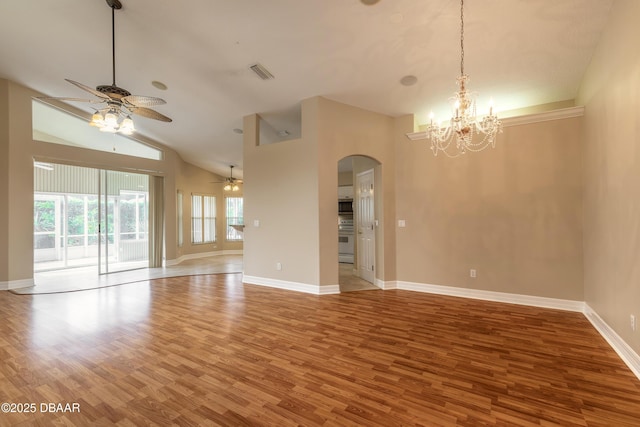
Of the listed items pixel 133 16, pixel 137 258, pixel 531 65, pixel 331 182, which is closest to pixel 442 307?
pixel 331 182

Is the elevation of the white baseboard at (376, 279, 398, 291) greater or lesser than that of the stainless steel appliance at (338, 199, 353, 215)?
lesser

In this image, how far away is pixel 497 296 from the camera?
13.9 feet

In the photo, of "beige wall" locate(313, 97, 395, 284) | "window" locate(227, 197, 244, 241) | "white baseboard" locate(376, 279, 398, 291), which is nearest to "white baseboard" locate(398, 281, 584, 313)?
"white baseboard" locate(376, 279, 398, 291)

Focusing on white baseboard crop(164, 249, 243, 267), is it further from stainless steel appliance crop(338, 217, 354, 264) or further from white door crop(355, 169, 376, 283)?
white door crop(355, 169, 376, 283)

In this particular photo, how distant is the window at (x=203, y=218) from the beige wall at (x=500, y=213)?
23.5 feet

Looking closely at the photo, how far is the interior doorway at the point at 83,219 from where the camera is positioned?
696 centimetres

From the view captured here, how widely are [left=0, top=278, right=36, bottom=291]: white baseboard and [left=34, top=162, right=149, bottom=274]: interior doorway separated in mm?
1264

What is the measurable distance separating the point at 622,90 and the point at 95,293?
7610 mm

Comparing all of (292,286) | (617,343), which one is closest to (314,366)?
(292,286)

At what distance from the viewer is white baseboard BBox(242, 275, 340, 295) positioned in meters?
4.65

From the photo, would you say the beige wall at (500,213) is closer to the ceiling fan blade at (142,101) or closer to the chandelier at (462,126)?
the chandelier at (462,126)

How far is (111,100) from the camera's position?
120 inches

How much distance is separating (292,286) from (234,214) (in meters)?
6.47

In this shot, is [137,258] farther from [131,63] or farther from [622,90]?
[622,90]
